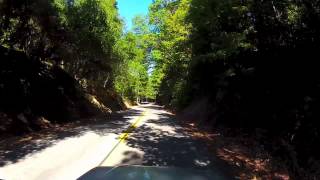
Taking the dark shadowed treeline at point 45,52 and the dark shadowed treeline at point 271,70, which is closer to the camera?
the dark shadowed treeline at point 271,70

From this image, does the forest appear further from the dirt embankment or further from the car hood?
the car hood

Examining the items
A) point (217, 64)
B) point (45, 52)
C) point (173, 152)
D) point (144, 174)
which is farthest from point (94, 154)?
point (45, 52)

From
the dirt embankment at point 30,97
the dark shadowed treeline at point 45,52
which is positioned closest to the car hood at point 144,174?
the dirt embankment at point 30,97

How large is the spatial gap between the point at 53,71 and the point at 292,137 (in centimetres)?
2180

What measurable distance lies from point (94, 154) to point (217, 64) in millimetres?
9547

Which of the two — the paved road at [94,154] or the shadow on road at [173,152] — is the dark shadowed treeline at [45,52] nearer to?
the paved road at [94,154]

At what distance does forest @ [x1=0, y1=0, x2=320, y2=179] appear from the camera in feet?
42.7

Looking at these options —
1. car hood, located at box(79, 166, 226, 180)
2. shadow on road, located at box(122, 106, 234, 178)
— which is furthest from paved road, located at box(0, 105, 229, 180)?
car hood, located at box(79, 166, 226, 180)

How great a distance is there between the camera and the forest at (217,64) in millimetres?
13000

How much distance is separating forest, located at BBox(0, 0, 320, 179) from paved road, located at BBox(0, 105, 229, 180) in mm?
2725

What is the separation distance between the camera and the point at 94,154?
40.4 feet

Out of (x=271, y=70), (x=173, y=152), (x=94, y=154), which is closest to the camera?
(x=94, y=154)

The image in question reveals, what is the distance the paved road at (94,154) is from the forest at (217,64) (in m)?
2.72

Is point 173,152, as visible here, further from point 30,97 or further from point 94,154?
point 30,97
